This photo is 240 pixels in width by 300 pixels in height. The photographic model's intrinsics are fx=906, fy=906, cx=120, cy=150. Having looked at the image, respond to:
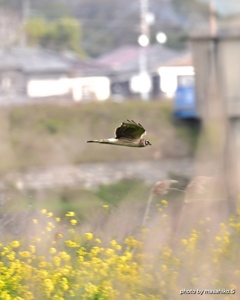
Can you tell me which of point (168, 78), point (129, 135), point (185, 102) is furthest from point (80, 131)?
point (129, 135)

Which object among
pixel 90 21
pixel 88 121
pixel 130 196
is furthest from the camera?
pixel 90 21

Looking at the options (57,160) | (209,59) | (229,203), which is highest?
(209,59)

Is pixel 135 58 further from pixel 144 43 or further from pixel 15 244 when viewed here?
pixel 15 244

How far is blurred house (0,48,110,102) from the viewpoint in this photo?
32.2m

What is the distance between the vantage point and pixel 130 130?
4590 millimetres

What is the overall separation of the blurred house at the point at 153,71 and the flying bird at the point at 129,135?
87.8ft

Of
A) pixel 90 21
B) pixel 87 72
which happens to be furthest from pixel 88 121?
pixel 90 21

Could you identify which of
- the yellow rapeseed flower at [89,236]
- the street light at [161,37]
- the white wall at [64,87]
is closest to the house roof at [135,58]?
the street light at [161,37]

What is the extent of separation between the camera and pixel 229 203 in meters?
5.84

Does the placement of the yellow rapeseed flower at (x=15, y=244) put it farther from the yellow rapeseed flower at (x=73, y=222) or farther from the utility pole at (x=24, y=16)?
the utility pole at (x=24, y=16)

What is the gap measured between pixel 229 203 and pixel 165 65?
28.8 m

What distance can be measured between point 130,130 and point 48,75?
29.3 m

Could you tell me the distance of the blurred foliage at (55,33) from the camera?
40.1 meters

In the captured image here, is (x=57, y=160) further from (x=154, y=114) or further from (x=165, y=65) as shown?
(x=165, y=65)
